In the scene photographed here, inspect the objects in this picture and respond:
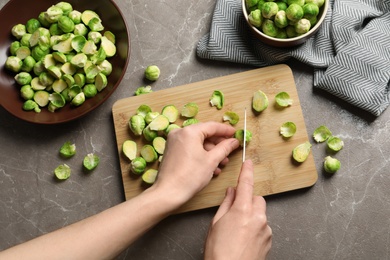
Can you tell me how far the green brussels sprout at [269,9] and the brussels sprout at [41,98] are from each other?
98cm

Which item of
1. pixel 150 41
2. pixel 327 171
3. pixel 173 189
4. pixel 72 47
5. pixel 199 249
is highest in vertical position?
pixel 72 47

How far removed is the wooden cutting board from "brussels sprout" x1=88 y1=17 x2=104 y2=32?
0.34m

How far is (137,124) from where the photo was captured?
2.01 meters

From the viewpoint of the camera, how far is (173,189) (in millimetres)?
1710

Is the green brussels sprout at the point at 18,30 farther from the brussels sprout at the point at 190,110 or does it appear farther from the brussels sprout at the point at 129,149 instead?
the brussels sprout at the point at 190,110

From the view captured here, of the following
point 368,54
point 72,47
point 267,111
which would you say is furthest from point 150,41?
point 368,54

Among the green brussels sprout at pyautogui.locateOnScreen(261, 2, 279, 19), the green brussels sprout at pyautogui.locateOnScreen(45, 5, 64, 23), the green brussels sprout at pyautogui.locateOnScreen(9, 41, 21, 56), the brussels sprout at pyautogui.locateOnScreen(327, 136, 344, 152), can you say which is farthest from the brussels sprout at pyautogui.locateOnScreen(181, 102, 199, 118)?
the green brussels sprout at pyautogui.locateOnScreen(9, 41, 21, 56)

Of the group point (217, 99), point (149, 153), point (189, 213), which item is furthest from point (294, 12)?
point (189, 213)

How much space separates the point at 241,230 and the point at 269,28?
0.81 metres

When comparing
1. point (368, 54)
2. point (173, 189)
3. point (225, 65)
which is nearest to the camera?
point (173, 189)

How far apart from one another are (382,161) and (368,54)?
45 cm

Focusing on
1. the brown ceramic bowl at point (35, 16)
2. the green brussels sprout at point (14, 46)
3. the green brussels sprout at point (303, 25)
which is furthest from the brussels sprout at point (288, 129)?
the green brussels sprout at point (14, 46)

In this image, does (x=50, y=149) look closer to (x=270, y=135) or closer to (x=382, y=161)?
(x=270, y=135)

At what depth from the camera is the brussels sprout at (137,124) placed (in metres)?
2.01
